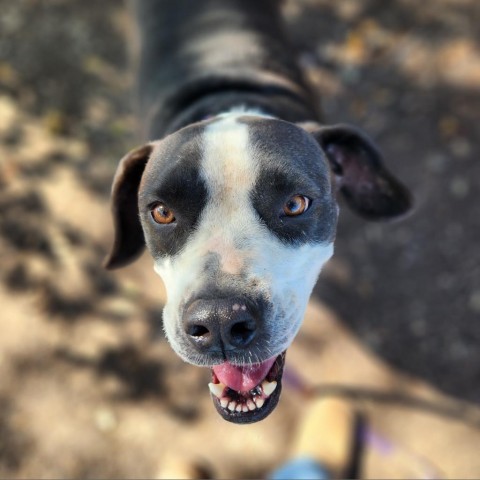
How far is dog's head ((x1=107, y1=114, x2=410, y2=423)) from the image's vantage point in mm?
2326

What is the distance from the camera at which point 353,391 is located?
175 inches

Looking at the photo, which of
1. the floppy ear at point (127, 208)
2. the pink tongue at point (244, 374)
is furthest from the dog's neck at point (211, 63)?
the pink tongue at point (244, 374)

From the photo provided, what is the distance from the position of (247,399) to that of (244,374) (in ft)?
0.36

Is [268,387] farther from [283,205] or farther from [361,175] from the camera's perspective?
[361,175]

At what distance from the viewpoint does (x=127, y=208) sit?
3211mm

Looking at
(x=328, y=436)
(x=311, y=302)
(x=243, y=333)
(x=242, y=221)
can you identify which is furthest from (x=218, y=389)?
(x=311, y=302)

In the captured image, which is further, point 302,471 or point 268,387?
point 302,471

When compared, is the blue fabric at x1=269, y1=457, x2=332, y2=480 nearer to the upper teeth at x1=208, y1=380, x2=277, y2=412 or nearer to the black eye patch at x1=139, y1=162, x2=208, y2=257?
the upper teeth at x1=208, y1=380, x2=277, y2=412

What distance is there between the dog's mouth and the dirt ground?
1.82m

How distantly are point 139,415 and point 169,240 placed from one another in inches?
88.4

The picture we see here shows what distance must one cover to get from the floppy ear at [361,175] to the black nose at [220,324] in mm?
1210

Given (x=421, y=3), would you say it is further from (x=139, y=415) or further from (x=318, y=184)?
(x=139, y=415)

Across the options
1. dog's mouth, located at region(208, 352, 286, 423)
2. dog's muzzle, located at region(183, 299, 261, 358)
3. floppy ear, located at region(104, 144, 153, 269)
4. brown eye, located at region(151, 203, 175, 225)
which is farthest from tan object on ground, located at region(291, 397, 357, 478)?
brown eye, located at region(151, 203, 175, 225)

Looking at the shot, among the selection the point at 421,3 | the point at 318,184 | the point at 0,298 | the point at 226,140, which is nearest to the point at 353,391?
the point at 318,184
